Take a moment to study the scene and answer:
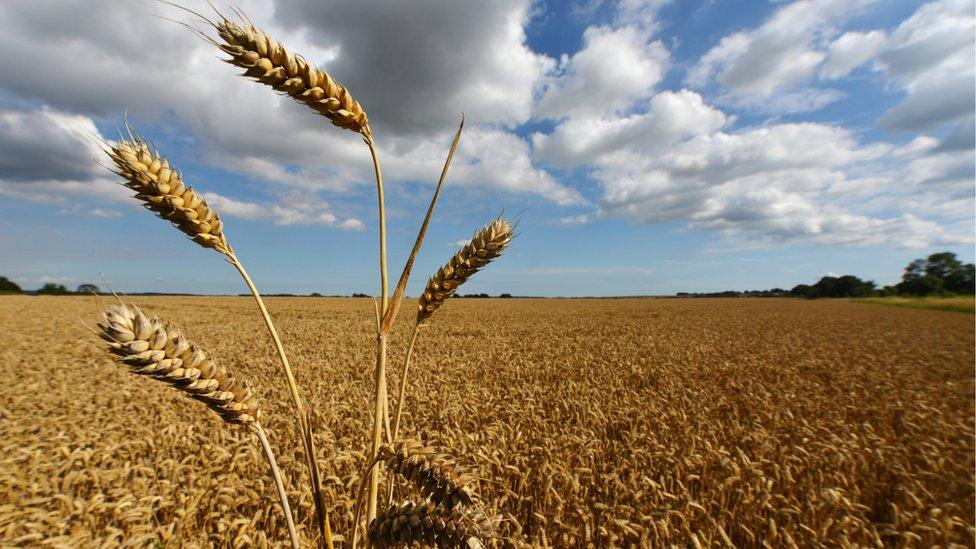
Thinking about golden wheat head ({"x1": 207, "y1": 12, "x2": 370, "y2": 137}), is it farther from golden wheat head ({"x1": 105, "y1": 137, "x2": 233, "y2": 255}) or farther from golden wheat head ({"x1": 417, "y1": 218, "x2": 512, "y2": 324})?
golden wheat head ({"x1": 417, "y1": 218, "x2": 512, "y2": 324})

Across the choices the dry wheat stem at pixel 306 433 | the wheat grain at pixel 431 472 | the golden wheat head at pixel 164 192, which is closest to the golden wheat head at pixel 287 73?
the golden wheat head at pixel 164 192

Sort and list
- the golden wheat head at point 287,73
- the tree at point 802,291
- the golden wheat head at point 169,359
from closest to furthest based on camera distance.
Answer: the golden wheat head at point 169,359 < the golden wheat head at point 287,73 < the tree at point 802,291

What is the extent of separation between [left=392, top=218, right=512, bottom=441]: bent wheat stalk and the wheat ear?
0.30 metres

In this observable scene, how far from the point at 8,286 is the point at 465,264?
131739 millimetres

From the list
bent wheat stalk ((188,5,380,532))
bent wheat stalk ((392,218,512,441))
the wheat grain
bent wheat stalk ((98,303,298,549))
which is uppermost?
bent wheat stalk ((188,5,380,532))

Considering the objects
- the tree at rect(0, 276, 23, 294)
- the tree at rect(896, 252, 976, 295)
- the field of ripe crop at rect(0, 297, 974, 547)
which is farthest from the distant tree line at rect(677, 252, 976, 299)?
the tree at rect(0, 276, 23, 294)

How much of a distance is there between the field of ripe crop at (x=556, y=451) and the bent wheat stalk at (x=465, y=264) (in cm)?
104

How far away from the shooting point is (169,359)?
3.90 feet

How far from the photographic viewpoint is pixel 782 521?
405 cm

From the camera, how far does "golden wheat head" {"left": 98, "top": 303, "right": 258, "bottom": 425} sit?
1.10m

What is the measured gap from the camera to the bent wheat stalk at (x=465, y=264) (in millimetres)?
1649

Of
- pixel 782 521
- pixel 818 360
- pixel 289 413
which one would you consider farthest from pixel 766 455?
pixel 818 360

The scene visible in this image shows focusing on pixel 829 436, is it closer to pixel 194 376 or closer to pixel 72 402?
pixel 194 376

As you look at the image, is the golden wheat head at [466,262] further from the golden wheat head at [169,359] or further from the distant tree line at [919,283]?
the distant tree line at [919,283]
